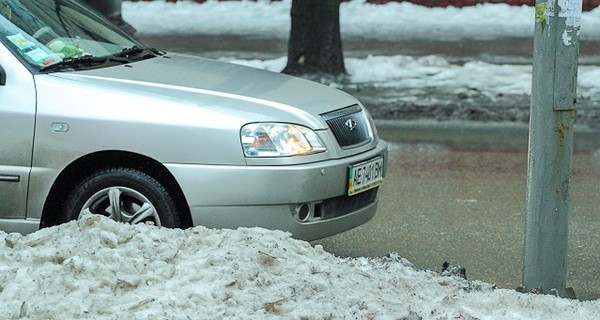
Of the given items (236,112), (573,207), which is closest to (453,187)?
(573,207)

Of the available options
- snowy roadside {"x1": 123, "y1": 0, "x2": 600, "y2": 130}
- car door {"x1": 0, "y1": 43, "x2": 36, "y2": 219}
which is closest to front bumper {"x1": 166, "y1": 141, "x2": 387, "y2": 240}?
car door {"x1": 0, "y1": 43, "x2": 36, "y2": 219}

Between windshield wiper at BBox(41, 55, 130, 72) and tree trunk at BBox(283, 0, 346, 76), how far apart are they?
21.3 feet

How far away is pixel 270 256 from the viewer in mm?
4621

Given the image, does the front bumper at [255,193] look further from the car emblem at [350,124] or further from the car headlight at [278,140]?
the car emblem at [350,124]

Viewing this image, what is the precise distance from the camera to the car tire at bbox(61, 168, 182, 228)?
A: 18.1 feet

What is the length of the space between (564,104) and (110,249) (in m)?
2.04

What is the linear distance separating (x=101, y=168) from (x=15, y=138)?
431mm

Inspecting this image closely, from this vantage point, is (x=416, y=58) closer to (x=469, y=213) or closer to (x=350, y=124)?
(x=469, y=213)

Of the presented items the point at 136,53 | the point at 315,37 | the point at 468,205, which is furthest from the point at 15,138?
the point at 315,37

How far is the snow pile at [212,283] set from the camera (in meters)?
4.27

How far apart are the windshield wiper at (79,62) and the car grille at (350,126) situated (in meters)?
1.22

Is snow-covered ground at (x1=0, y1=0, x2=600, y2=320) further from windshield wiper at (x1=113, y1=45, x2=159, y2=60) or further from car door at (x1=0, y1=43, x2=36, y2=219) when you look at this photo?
windshield wiper at (x1=113, y1=45, x2=159, y2=60)

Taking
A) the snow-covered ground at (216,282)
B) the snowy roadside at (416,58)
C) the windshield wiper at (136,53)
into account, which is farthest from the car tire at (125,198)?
the snowy roadside at (416,58)

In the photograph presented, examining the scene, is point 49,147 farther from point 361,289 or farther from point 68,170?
point 361,289
